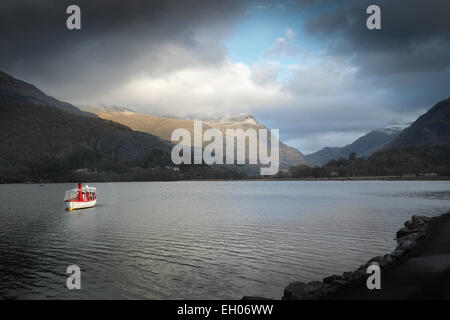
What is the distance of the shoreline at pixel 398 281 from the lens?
56.5ft

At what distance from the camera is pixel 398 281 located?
19.5m

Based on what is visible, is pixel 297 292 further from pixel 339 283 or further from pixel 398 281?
pixel 398 281

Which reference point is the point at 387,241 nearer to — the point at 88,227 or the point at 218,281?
the point at 218,281

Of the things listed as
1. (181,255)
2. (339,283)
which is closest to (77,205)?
(181,255)

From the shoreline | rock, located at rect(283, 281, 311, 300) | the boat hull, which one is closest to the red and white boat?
the boat hull

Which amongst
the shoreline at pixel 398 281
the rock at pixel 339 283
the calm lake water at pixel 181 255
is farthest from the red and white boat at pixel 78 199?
the rock at pixel 339 283

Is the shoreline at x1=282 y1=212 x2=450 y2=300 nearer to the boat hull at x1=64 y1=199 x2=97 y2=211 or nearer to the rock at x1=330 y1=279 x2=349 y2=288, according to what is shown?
the rock at x1=330 y1=279 x2=349 y2=288

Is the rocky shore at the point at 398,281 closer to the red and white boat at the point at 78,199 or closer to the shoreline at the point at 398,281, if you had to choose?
the shoreline at the point at 398,281

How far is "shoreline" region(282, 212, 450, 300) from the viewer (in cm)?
1722

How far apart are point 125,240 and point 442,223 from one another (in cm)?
4001

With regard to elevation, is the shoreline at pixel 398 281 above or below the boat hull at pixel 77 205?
above
